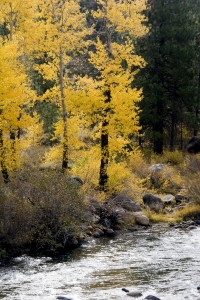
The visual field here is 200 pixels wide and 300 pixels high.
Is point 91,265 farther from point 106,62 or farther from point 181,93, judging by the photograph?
point 181,93

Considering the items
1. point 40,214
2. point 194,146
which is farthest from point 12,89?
point 194,146

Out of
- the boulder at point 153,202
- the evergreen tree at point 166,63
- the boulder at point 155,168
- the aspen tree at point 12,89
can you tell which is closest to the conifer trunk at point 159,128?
the evergreen tree at point 166,63

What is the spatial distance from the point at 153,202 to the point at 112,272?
31.0ft

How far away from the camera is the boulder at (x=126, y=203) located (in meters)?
20.5

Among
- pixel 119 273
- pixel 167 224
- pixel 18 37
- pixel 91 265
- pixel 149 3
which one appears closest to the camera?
pixel 119 273

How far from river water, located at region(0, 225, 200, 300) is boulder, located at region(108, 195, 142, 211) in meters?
3.65

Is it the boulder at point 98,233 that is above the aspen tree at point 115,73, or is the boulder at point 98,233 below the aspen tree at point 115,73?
below

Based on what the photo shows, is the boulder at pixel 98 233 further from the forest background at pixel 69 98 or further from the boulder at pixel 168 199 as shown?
the boulder at pixel 168 199

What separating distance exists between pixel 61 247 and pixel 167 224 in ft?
20.1

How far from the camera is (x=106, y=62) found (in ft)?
68.9

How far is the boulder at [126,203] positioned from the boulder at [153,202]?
Answer: 1.20 meters

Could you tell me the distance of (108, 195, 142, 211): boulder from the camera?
67.3 ft

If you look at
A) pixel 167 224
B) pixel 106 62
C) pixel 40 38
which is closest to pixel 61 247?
pixel 167 224

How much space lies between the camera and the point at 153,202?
21984 millimetres
